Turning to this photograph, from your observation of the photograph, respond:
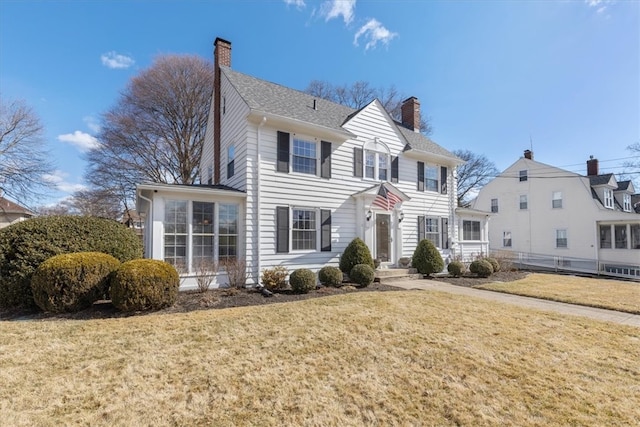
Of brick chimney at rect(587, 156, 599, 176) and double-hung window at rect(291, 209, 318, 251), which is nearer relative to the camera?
double-hung window at rect(291, 209, 318, 251)

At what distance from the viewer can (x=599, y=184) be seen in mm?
20484

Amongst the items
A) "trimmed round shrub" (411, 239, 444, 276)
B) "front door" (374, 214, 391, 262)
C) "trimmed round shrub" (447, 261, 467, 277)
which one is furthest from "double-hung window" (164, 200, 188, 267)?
"trimmed round shrub" (447, 261, 467, 277)

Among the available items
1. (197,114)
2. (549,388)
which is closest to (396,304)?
(549,388)

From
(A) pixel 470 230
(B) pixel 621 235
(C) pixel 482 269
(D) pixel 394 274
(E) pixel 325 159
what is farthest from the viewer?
(B) pixel 621 235

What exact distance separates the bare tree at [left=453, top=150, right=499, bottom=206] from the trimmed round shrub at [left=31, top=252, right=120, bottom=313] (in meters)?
35.1

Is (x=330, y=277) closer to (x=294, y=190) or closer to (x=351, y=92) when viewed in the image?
(x=294, y=190)

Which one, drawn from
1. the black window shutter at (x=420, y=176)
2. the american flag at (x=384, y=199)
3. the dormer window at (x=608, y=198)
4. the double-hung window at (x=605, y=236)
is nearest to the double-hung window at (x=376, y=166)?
the american flag at (x=384, y=199)

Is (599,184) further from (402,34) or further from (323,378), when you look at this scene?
(323,378)

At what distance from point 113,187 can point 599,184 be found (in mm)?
35542

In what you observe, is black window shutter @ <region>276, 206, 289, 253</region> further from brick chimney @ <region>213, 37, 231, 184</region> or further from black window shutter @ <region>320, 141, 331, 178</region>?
brick chimney @ <region>213, 37, 231, 184</region>

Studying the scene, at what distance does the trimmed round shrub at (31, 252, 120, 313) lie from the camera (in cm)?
580

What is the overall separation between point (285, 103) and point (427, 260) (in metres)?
8.49

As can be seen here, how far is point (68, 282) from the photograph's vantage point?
19.2ft

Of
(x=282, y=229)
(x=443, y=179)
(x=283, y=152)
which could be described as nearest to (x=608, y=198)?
(x=443, y=179)
